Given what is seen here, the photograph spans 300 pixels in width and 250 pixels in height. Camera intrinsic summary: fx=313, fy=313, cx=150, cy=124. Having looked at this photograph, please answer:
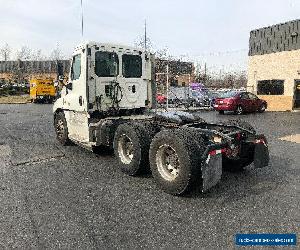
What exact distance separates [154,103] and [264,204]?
4739 millimetres

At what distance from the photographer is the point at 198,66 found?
70.5m

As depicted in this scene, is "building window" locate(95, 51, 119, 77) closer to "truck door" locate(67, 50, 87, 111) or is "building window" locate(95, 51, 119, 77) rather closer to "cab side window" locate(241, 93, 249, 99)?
"truck door" locate(67, 50, 87, 111)

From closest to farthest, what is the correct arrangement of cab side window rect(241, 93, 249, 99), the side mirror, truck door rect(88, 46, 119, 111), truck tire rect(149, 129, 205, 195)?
truck tire rect(149, 129, 205, 195)
truck door rect(88, 46, 119, 111)
the side mirror
cab side window rect(241, 93, 249, 99)

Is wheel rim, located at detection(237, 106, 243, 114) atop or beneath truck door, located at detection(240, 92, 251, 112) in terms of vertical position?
beneath

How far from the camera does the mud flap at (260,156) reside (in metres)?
6.35

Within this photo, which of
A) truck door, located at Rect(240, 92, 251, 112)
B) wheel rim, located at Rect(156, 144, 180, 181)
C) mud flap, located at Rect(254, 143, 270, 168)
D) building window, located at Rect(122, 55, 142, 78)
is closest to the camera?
wheel rim, located at Rect(156, 144, 180, 181)

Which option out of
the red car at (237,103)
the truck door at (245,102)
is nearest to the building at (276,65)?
the red car at (237,103)

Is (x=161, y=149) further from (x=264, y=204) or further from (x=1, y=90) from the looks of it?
(x=1, y=90)

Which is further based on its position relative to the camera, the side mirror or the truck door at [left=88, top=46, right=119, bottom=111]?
the side mirror

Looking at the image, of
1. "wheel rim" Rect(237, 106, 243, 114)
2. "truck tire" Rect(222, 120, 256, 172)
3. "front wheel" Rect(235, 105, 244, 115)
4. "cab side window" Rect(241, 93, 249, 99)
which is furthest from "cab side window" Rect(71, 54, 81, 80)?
"cab side window" Rect(241, 93, 249, 99)

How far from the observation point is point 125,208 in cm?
498

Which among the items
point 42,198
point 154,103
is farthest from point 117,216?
point 154,103

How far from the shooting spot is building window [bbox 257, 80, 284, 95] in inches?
1067

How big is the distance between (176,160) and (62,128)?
16.4 ft
